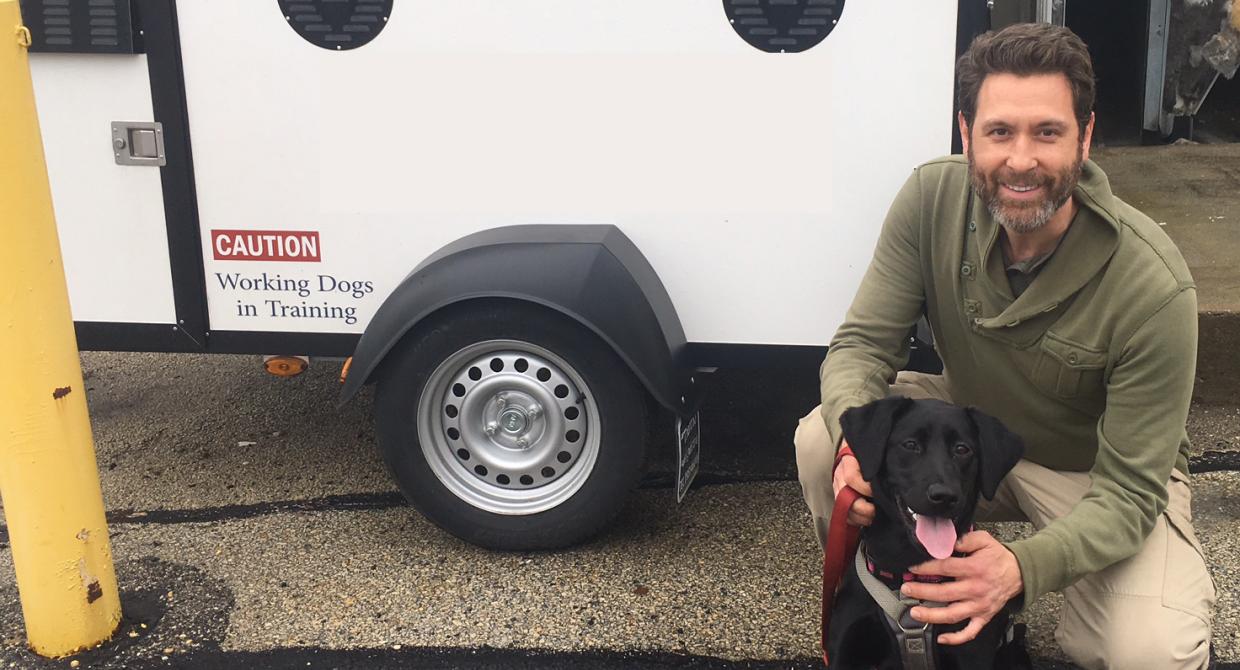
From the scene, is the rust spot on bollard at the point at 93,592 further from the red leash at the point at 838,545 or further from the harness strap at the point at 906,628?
the harness strap at the point at 906,628

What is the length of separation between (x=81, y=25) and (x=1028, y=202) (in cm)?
260

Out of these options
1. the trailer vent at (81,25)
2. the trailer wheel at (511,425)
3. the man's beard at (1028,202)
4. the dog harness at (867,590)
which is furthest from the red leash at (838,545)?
the trailer vent at (81,25)

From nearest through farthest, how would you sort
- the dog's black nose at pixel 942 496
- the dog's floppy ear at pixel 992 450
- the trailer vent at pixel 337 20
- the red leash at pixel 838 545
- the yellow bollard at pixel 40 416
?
the dog's black nose at pixel 942 496, the dog's floppy ear at pixel 992 450, the red leash at pixel 838 545, the yellow bollard at pixel 40 416, the trailer vent at pixel 337 20

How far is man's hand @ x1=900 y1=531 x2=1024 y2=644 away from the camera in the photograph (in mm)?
2355

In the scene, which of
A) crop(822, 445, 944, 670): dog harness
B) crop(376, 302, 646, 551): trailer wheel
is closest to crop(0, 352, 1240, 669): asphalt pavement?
crop(376, 302, 646, 551): trailer wheel

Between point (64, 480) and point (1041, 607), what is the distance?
2.54m

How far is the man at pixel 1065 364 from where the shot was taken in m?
2.48

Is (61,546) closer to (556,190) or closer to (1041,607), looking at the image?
(556,190)

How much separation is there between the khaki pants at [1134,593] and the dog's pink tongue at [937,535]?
19.2 inches

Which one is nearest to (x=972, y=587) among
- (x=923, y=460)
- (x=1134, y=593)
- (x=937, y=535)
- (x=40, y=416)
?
(x=937, y=535)

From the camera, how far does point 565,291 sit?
11.1 ft

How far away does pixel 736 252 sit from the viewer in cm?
Answer: 351

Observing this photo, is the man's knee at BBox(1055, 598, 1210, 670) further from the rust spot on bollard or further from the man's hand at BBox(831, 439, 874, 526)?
the rust spot on bollard

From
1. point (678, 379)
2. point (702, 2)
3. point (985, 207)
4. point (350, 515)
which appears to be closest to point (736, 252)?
point (678, 379)
